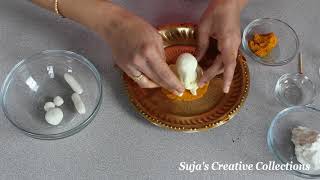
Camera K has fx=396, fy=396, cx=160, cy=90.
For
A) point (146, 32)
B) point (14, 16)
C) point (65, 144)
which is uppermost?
point (14, 16)

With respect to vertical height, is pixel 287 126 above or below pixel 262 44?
below

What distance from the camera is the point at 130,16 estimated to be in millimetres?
729

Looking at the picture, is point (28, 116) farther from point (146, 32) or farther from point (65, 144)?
point (146, 32)

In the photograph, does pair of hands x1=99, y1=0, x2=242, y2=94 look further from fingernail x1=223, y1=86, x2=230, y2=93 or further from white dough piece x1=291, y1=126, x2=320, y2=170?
white dough piece x1=291, y1=126, x2=320, y2=170

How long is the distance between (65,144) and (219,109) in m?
0.30

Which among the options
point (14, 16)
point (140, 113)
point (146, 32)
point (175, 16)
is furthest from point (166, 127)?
point (14, 16)

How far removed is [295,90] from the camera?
827mm

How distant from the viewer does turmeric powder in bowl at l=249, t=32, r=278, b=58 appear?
2.77 ft

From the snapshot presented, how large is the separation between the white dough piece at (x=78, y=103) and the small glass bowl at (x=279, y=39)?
1.19 feet

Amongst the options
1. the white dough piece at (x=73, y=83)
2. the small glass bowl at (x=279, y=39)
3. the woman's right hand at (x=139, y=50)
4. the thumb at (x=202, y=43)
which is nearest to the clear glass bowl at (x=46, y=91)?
the white dough piece at (x=73, y=83)

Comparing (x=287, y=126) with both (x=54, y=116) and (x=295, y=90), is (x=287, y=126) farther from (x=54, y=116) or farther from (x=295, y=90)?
(x=54, y=116)

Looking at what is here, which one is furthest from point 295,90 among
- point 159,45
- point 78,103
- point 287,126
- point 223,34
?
point 78,103

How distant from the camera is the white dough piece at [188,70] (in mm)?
739

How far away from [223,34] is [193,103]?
0.48 feet
